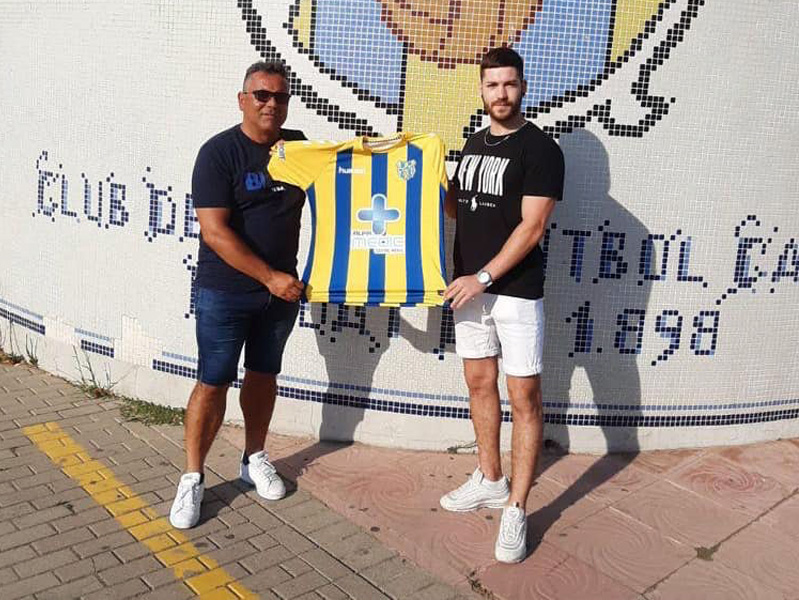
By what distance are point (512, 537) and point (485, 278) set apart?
1144mm

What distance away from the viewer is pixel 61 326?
557cm

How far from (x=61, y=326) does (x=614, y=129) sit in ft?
12.4

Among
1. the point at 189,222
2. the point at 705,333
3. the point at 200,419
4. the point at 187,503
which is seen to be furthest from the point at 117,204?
the point at 705,333

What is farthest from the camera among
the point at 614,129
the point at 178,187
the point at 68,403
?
the point at 68,403

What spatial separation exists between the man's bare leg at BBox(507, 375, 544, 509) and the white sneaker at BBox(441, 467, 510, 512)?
362 millimetres

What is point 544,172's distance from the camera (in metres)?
3.52

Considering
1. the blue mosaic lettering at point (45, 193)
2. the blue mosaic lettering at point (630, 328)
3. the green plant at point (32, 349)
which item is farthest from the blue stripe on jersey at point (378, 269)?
the green plant at point (32, 349)

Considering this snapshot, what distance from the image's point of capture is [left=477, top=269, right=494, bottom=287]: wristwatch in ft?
11.8

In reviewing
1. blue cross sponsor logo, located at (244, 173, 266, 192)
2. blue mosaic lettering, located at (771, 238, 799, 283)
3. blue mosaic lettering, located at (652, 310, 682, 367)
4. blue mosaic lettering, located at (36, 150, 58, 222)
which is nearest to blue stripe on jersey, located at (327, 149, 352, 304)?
blue cross sponsor logo, located at (244, 173, 266, 192)

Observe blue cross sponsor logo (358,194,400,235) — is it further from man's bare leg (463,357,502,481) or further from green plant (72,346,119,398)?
green plant (72,346,119,398)

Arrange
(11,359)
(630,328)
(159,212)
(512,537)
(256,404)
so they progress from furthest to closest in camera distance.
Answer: (11,359) → (159,212) → (630,328) → (256,404) → (512,537)

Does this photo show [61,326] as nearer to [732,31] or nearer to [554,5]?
[554,5]

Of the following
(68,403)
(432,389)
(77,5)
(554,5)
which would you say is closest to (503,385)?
(432,389)

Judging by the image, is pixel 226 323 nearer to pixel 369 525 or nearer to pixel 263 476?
pixel 263 476
